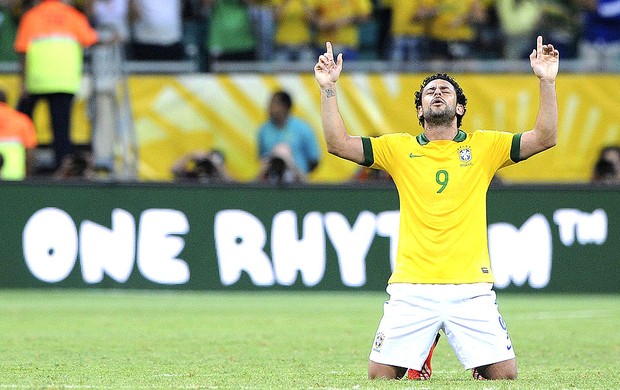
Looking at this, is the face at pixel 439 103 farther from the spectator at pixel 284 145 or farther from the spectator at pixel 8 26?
the spectator at pixel 8 26

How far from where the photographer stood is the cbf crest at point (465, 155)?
25.7ft

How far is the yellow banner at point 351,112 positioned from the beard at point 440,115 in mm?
10295

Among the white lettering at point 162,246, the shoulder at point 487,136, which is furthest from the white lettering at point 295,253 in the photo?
the shoulder at point 487,136

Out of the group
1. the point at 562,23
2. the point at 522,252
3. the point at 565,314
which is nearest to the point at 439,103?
the point at 565,314

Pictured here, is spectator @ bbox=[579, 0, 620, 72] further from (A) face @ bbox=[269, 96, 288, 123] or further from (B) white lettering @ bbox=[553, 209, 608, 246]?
(A) face @ bbox=[269, 96, 288, 123]

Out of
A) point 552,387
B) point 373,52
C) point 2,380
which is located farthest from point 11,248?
point 552,387

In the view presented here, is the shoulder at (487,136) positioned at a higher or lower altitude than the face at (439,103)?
lower

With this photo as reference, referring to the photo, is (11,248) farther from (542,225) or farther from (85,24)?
(542,225)

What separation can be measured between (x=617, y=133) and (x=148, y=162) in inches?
248

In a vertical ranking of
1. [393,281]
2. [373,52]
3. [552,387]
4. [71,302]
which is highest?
[373,52]

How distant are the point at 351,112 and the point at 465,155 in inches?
414

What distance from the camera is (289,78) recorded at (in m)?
18.1

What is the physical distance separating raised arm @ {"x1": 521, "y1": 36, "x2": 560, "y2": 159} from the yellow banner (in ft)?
34.1

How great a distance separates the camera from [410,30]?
1792 cm
